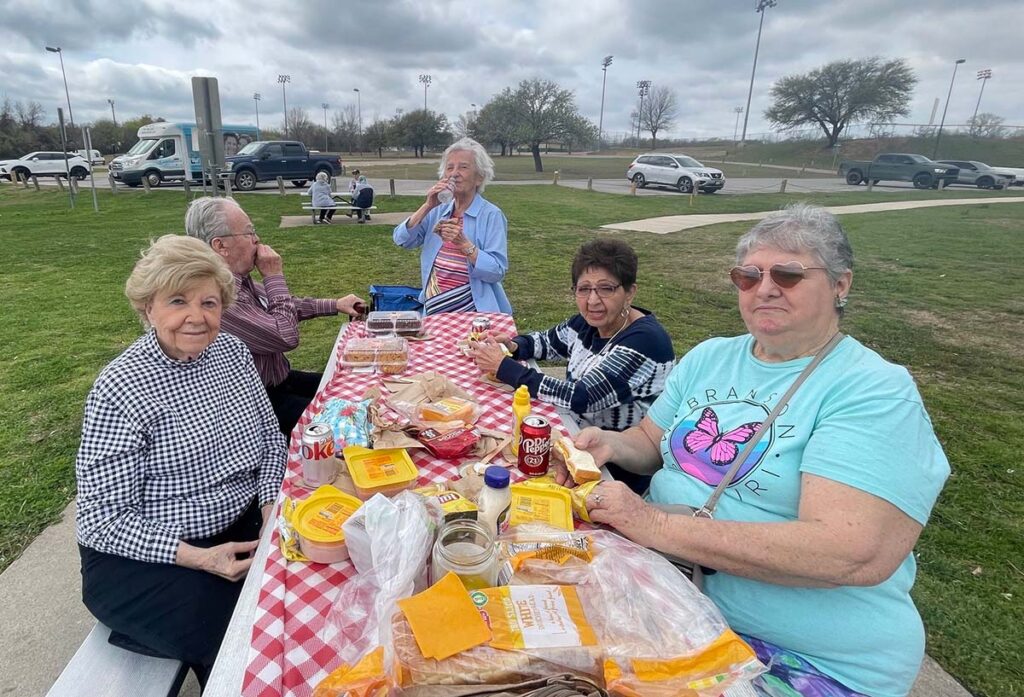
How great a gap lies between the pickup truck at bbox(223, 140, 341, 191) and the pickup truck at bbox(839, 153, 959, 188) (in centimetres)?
2364

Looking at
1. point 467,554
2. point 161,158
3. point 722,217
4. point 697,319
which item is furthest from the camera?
point 161,158

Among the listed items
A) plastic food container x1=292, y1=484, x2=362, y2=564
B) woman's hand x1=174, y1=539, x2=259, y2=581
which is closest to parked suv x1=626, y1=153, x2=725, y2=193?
plastic food container x1=292, y1=484, x2=362, y2=564

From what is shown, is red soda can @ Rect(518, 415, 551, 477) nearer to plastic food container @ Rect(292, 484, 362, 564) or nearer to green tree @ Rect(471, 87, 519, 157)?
plastic food container @ Rect(292, 484, 362, 564)

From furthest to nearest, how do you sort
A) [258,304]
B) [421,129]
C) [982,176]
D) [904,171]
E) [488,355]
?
[421,129], [982,176], [904,171], [258,304], [488,355]

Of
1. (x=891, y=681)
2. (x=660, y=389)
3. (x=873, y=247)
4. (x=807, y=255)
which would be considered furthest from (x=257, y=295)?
(x=873, y=247)

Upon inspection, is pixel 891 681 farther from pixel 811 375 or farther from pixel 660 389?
pixel 660 389

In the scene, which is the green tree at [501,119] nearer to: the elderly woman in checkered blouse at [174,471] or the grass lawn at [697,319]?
the grass lawn at [697,319]

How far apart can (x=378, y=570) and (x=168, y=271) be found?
1.33 metres

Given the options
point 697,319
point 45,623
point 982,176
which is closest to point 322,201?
point 697,319

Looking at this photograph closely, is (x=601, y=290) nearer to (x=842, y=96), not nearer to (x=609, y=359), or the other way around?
(x=609, y=359)

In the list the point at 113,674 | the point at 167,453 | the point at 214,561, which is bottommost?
the point at 113,674

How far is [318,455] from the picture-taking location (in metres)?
1.67

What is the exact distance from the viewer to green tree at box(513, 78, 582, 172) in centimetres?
3716

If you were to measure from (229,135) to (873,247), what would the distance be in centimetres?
2360
